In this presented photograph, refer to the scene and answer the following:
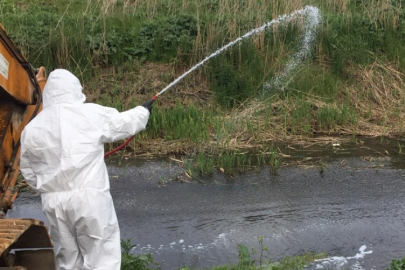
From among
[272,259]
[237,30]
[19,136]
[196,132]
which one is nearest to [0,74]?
[19,136]

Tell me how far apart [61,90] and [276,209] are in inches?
110

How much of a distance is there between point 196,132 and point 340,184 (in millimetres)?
2001

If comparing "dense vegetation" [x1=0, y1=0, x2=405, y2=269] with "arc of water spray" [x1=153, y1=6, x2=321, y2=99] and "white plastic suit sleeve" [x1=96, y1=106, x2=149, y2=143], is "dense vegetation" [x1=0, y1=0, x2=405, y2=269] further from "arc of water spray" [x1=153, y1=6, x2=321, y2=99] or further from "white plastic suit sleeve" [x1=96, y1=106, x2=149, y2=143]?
"white plastic suit sleeve" [x1=96, y1=106, x2=149, y2=143]

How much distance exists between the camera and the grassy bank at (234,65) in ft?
28.5

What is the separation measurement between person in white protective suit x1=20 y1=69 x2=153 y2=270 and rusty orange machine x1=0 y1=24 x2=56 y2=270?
0.23 metres

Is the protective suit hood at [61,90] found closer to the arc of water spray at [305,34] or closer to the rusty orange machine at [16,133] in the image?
the rusty orange machine at [16,133]

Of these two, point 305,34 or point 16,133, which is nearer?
point 16,133

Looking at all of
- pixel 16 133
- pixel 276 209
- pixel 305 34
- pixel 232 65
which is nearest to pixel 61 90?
pixel 16 133

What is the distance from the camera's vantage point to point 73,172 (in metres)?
4.31

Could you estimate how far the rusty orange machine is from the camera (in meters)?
3.99

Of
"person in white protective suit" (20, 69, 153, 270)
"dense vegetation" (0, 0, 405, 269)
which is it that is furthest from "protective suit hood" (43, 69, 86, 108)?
"dense vegetation" (0, 0, 405, 269)

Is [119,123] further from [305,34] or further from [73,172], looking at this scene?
[305,34]

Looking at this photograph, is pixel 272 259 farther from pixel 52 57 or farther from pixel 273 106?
pixel 52 57

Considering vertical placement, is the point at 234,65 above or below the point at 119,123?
above
